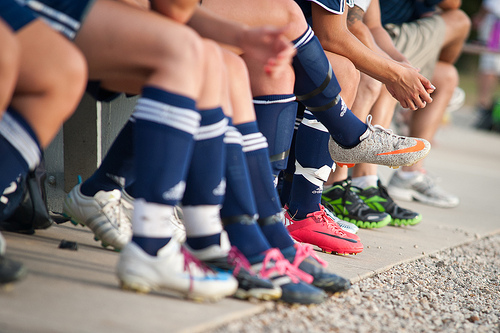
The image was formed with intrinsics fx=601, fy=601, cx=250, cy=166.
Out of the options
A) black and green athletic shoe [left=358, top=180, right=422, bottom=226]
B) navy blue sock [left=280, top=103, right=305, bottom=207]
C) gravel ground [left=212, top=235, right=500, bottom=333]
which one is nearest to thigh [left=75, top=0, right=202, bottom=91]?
gravel ground [left=212, top=235, right=500, bottom=333]

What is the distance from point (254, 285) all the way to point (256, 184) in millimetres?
335

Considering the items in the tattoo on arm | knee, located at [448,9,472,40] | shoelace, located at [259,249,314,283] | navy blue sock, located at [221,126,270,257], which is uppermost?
the tattoo on arm

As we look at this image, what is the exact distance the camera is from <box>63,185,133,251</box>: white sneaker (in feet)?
6.30

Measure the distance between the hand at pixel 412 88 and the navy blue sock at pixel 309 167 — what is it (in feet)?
1.16

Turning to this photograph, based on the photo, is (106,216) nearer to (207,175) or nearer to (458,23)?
(207,175)

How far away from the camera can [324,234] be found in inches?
94.5

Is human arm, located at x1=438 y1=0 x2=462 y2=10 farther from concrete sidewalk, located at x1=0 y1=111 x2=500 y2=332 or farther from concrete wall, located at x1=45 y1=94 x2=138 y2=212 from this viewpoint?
concrete wall, located at x1=45 y1=94 x2=138 y2=212

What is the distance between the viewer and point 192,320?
1.41 metres

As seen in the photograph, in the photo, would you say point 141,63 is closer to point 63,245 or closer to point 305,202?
point 63,245

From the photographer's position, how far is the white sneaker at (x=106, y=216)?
75.6 inches

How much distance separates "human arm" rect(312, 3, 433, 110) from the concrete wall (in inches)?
39.0

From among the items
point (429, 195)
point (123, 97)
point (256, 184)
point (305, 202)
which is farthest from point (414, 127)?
point (256, 184)

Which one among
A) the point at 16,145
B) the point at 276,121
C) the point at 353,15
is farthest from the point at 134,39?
the point at 353,15

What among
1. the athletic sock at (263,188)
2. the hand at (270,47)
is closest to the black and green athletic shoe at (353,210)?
the athletic sock at (263,188)
